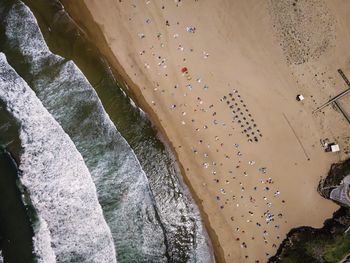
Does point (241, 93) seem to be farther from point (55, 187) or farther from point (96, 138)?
point (55, 187)

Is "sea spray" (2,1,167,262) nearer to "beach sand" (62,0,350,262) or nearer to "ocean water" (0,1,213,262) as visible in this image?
"ocean water" (0,1,213,262)

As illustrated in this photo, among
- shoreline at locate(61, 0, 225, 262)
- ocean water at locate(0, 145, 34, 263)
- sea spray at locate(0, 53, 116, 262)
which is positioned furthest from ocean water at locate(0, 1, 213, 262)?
ocean water at locate(0, 145, 34, 263)

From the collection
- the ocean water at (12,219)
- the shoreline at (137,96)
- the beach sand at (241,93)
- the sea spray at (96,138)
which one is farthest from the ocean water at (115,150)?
the ocean water at (12,219)

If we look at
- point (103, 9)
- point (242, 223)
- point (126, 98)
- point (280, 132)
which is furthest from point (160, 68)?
point (242, 223)

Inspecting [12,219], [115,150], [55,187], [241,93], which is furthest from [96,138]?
[241,93]

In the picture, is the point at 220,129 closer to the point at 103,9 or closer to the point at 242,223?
the point at 242,223

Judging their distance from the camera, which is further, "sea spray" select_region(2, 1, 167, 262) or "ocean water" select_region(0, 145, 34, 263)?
"sea spray" select_region(2, 1, 167, 262)
